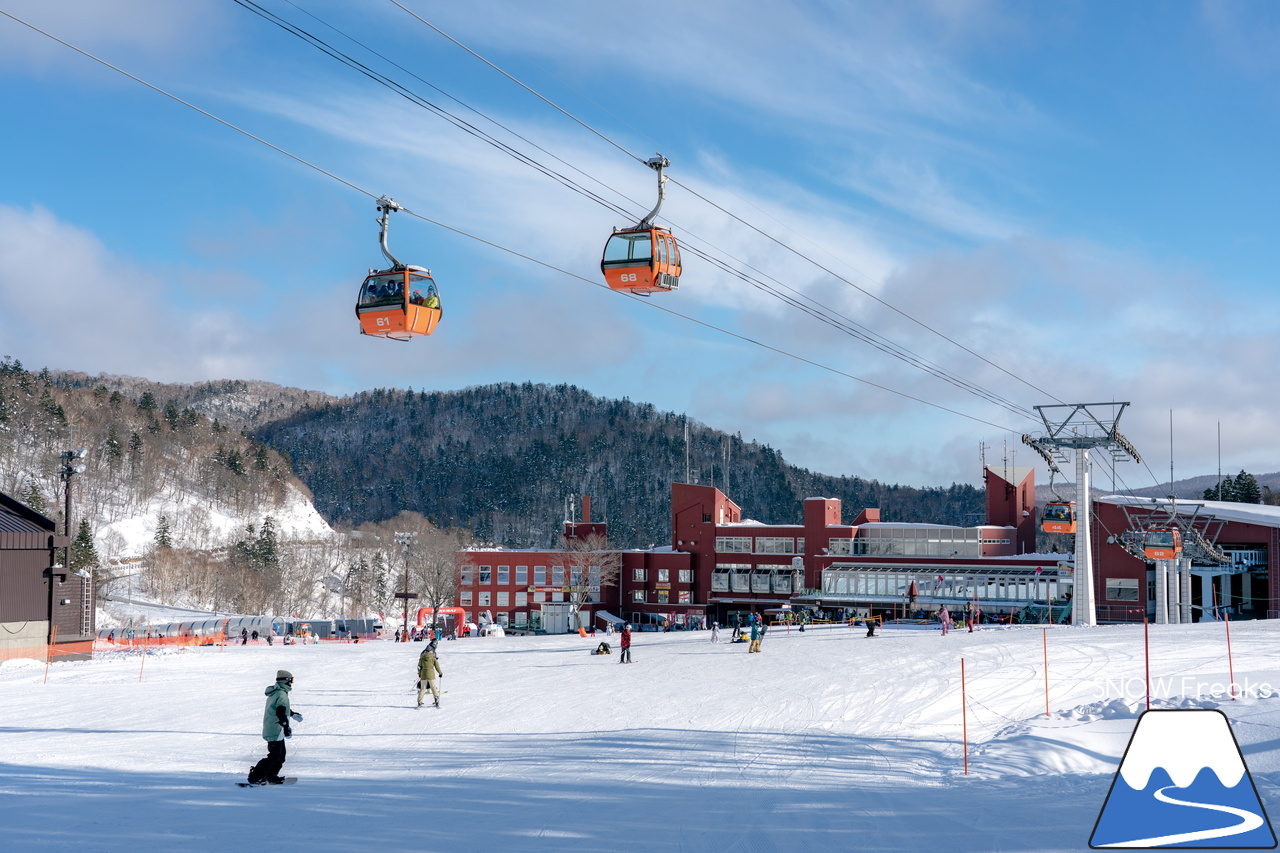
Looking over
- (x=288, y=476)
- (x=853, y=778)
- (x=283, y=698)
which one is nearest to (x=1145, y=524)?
(x=853, y=778)

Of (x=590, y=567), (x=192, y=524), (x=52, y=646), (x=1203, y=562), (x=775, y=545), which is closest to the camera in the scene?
(x=52, y=646)

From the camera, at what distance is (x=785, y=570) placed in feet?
238

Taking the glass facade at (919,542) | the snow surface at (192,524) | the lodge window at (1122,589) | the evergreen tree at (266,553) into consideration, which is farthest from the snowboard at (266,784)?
the snow surface at (192,524)

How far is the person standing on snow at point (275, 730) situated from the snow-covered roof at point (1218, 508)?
4791cm

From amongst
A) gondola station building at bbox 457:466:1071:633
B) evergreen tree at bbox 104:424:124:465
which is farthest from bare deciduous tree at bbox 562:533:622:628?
evergreen tree at bbox 104:424:124:465

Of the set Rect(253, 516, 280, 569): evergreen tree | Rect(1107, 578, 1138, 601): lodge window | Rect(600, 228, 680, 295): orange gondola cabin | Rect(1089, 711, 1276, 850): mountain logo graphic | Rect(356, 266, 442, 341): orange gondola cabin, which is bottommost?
Rect(253, 516, 280, 569): evergreen tree

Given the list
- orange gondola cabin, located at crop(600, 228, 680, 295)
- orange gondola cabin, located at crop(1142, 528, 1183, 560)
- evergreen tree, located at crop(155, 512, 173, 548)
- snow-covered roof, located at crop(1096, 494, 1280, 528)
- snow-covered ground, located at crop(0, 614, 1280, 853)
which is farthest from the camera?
evergreen tree, located at crop(155, 512, 173, 548)

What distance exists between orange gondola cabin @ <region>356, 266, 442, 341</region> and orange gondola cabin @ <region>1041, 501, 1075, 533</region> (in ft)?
111

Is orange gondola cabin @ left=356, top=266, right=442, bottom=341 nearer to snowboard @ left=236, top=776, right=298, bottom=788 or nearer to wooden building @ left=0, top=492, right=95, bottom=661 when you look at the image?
snowboard @ left=236, top=776, right=298, bottom=788

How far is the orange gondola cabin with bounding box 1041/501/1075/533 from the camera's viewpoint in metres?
43.2

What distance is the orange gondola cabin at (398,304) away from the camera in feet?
59.4

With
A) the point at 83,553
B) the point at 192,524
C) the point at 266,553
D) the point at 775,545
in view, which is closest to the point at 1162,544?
the point at 775,545

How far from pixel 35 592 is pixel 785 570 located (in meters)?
48.7

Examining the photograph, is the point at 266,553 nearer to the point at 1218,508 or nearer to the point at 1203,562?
the point at 1203,562
